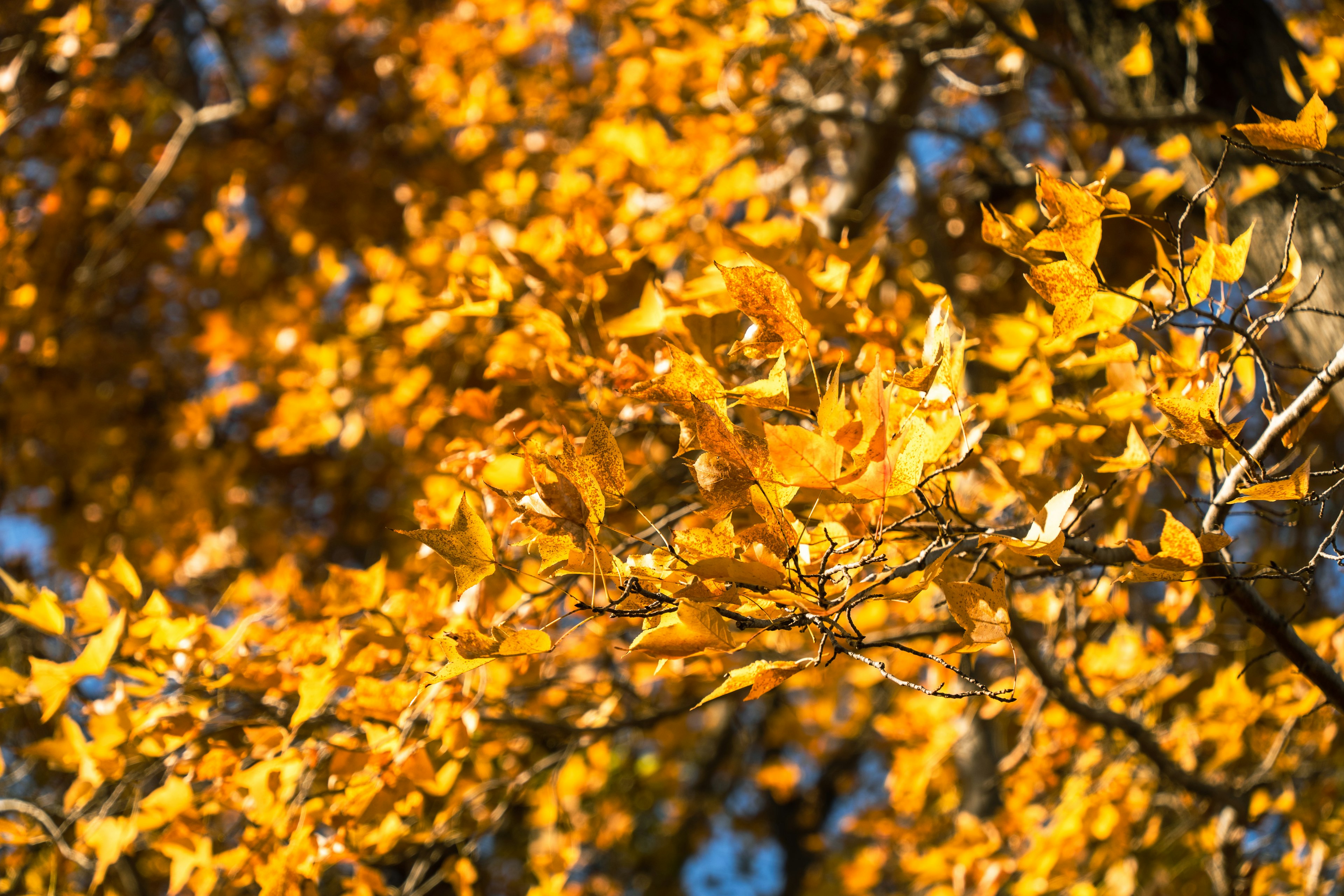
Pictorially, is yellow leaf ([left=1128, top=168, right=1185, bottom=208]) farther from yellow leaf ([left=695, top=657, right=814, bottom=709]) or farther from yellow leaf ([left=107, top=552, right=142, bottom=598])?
yellow leaf ([left=107, top=552, right=142, bottom=598])

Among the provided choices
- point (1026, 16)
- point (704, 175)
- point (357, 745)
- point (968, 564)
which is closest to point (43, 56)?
point (704, 175)

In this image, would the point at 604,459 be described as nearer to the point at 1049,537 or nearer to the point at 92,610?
the point at 1049,537

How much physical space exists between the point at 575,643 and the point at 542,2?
8.89 feet

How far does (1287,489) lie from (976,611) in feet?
1.07

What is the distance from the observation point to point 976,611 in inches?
27.5

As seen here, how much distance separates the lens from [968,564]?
102 centimetres

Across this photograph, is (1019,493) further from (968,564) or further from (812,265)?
(812,265)

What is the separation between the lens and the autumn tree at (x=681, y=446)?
83 cm

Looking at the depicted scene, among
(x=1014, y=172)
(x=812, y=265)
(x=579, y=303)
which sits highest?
(x=812, y=265)

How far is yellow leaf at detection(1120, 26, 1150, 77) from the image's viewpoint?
1732mm

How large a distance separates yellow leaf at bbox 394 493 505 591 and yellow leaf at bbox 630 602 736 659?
168 mm

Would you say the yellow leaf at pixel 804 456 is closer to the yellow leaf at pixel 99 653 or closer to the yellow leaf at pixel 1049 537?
the yellow leaf at pixel 1049 537

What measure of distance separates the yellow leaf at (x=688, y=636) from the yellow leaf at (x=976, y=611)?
0.19 metres

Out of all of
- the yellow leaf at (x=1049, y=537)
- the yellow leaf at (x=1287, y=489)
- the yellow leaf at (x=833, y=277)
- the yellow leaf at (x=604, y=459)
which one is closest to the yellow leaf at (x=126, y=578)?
the yellow leaf at (x=604, y=459)
